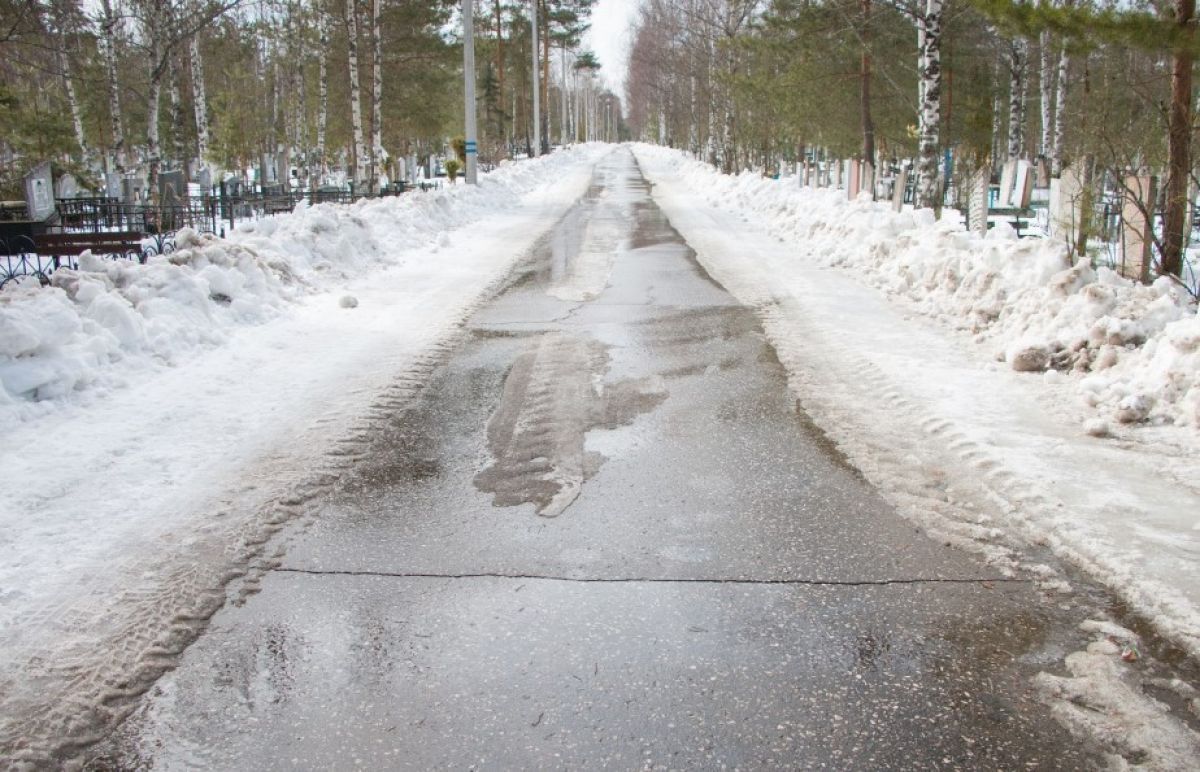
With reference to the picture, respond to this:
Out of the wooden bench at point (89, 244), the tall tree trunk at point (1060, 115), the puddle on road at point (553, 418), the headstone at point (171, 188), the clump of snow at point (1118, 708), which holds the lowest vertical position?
the clump of snow at point (1118, 708)

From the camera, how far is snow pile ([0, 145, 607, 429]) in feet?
20.6

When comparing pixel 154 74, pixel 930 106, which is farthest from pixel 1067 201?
pixel 154 74

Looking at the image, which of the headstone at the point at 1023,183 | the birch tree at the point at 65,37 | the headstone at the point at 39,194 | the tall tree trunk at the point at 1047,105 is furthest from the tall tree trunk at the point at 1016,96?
the headstone at the point at 39,194

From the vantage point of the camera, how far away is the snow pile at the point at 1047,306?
5953 mm

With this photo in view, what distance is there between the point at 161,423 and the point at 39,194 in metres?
11.7

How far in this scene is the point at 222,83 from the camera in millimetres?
47219

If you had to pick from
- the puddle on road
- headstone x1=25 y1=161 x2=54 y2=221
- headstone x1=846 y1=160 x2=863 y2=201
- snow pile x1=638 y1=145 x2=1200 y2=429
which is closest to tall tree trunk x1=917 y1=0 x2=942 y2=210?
snow pile x1=638 y1=145 x2=1200 y2=429

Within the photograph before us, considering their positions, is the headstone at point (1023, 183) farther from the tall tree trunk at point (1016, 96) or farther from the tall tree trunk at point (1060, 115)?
the tall tree trunk at point (1016, 96)

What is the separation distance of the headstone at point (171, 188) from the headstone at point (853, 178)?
14.8m

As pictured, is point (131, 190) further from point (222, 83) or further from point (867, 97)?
point (222, 83)

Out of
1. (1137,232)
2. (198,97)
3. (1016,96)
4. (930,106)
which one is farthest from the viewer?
(198,97)

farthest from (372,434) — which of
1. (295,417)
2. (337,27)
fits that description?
(337,27)

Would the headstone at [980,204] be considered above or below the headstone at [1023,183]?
below

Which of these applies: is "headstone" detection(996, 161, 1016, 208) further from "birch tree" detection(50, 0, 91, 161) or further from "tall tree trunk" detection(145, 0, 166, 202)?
"birch tree" detection(50, 0, 91, 161)
